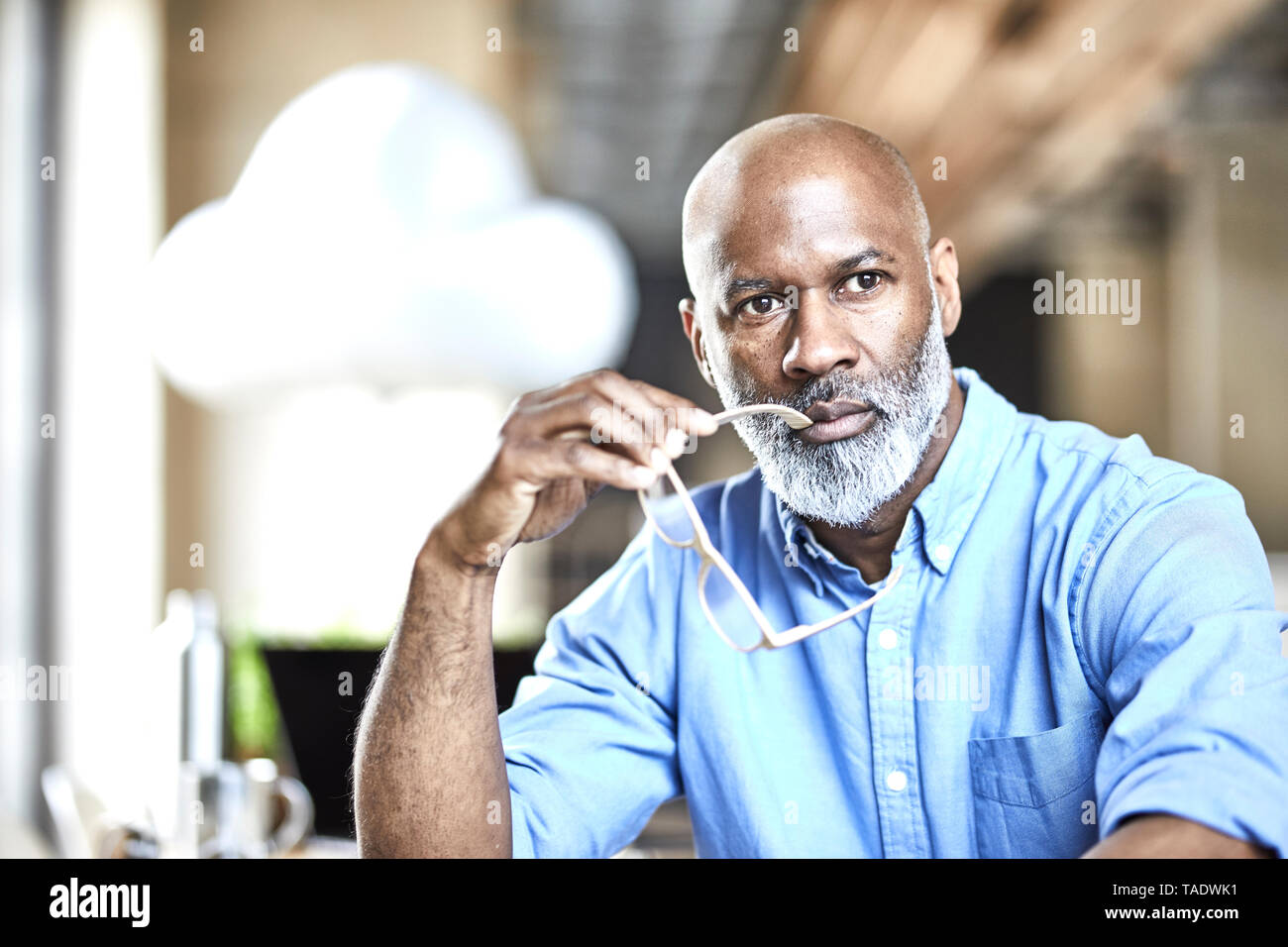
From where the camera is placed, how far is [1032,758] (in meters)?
0.84

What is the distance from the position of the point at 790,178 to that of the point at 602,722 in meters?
0.49

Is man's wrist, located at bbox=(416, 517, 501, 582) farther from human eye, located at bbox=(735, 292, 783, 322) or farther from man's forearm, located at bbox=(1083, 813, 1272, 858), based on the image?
man's forearm, located at bbox=(1083, 813, 1272, 858)

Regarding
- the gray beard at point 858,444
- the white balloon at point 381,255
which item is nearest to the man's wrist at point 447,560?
the gray beard at point 858,444

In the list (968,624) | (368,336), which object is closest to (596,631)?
(968,624)

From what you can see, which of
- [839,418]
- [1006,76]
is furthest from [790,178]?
[1006,76]

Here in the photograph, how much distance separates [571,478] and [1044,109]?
2644 millimetres

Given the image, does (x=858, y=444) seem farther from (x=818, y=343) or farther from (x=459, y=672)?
(x=459, y=672)

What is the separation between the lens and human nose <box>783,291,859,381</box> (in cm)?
88

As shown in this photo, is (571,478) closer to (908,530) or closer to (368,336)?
(908,530)

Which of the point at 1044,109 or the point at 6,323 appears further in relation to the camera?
the point at 1044,109

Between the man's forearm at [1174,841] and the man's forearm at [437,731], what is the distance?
451 mm

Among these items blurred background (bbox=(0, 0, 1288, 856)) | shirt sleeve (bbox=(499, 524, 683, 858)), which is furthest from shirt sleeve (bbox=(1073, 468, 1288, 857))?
blurred background (bbox=(0, 0, 1288, 856))

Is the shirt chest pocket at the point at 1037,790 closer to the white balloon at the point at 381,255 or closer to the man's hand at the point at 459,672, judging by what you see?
the man's hand at the point at 459,672

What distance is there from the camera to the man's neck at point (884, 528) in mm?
985
